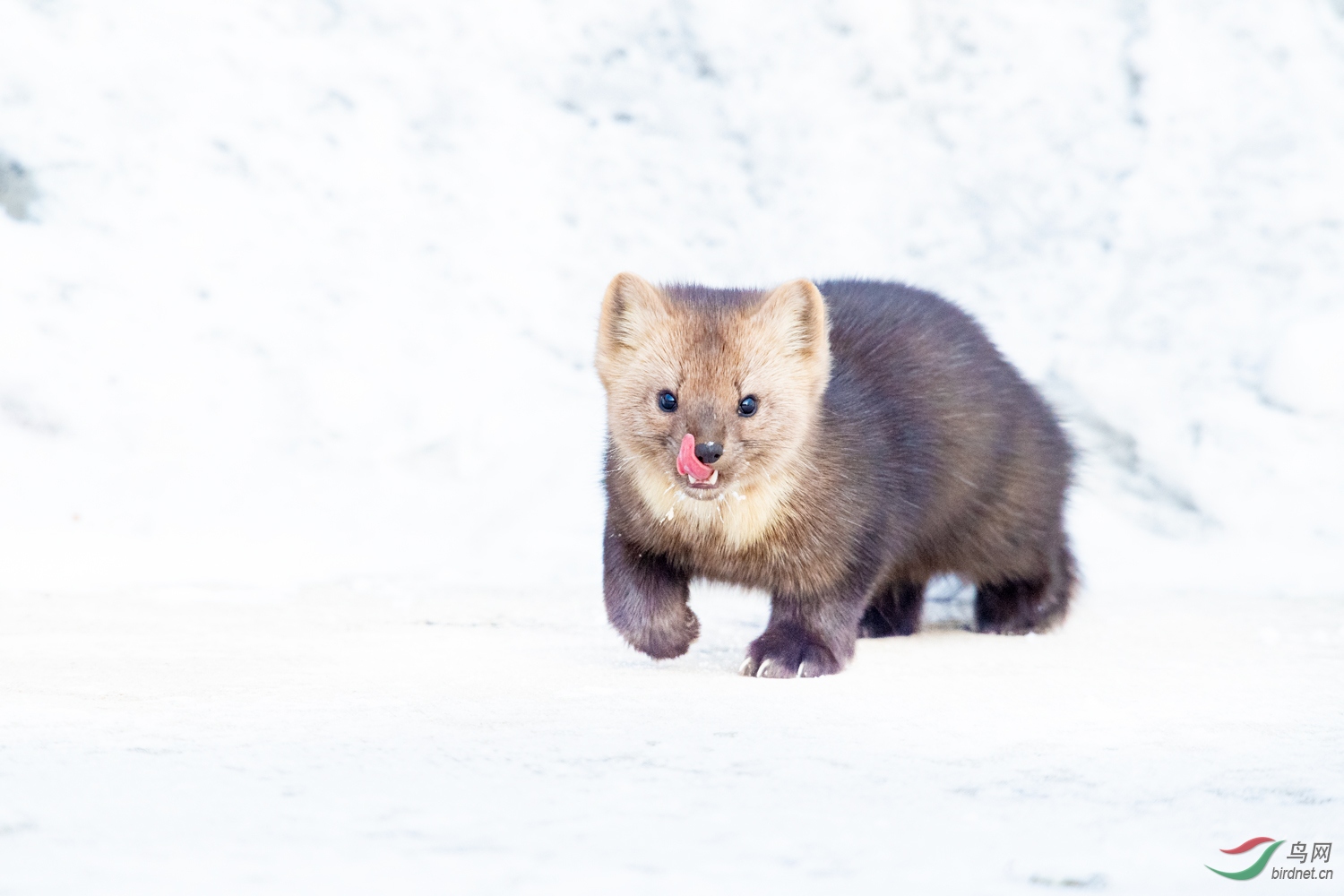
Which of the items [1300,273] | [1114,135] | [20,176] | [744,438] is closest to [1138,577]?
[1300,273]

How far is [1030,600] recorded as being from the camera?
14.0 ft

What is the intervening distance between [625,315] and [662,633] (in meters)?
0.72

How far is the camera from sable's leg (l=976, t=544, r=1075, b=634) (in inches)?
167

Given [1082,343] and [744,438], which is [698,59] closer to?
[1082,343]

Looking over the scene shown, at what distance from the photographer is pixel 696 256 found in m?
6.41

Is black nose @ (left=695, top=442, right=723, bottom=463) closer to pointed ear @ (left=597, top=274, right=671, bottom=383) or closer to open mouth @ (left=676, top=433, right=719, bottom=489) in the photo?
open mouth @ (left=676, top=433, right=719, bottom=489)

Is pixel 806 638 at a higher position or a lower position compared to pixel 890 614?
higher

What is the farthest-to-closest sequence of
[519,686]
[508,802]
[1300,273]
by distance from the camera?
[1300,273], [519,686], [508,802]

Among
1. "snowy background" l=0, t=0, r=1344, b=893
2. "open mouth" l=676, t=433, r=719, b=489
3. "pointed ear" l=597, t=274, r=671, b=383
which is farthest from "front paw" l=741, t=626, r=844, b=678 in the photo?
"pointed ear" l=597, t=274, r=671, b=383

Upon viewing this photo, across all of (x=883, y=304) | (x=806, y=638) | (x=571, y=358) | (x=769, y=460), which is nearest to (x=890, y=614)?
(x=883, y=304)

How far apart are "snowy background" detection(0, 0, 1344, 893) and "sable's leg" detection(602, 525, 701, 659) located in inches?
2.9

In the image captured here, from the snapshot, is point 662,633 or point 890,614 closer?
point 662,633

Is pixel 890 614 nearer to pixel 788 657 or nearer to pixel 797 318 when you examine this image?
pixel 788 657

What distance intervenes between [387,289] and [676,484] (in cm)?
323
